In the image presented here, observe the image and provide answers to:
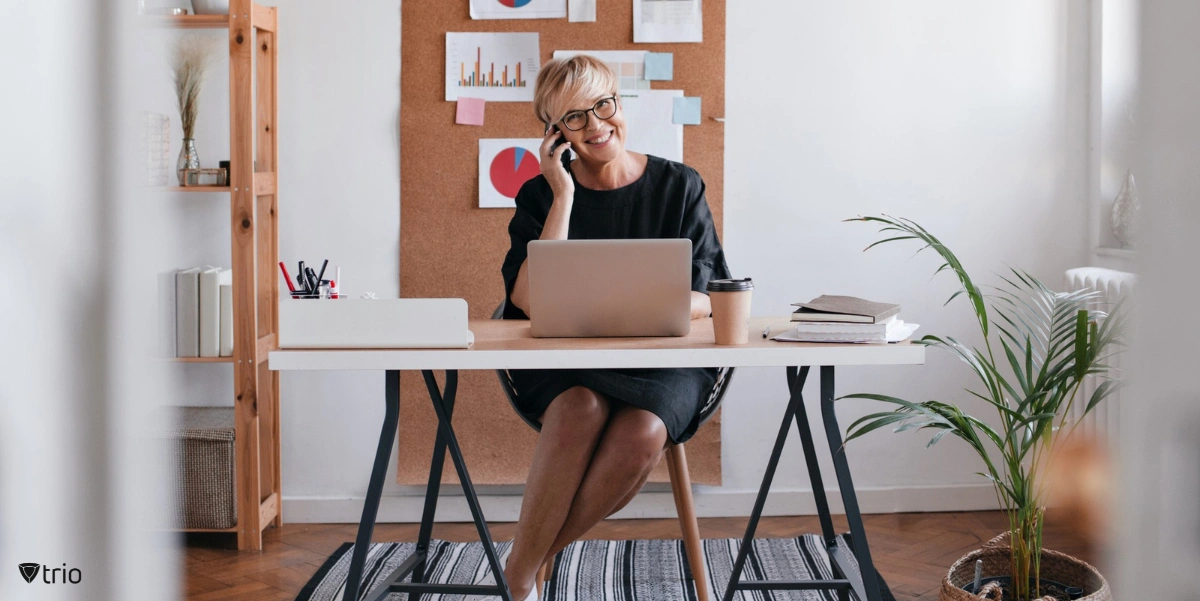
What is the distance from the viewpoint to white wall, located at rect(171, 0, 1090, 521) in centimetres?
296

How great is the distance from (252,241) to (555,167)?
3.29ft

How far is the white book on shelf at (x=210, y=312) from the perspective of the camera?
2666 millimetres

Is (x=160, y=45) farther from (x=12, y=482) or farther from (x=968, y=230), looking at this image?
(x=968, y=230)

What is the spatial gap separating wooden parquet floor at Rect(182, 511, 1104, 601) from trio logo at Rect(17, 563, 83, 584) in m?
2.34

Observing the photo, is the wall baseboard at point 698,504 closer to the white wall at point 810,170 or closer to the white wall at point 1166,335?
the white wall at point 810,170

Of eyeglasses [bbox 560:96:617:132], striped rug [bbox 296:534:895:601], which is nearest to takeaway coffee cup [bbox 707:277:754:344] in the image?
eyeglasses [bbox 560:96:617:132]

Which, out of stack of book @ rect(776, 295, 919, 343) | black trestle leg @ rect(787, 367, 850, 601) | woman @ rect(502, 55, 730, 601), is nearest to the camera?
stack of book @ rect(776, 295, 919, 343)

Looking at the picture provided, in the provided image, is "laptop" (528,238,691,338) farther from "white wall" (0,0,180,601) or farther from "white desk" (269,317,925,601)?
"white wall" (0,0,180,601)

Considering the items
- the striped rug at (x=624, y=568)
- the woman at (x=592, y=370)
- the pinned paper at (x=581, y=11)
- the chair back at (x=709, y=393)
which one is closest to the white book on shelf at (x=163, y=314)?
the woman at (x=592, y=370)

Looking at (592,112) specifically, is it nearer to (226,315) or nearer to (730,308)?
(730,308)

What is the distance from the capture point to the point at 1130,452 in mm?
162

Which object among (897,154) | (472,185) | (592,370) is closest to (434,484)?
(592,370)

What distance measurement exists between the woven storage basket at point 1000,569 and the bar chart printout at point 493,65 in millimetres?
1820

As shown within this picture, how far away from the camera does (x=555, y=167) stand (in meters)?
2.16
